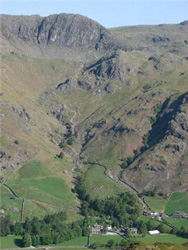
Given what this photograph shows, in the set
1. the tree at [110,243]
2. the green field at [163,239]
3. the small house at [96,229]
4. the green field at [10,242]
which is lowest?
the green field at [163,239]

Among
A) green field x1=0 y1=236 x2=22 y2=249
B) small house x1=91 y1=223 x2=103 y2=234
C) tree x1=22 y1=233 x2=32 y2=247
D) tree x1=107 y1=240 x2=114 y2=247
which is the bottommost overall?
small house x1=91 y1=223 x2=103 y2=234

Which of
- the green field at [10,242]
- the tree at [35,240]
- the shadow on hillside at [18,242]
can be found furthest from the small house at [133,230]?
the shadow on hillside at [18,242]

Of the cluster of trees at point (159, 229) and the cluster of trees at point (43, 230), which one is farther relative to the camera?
the cluster of trees at point (159, 229)

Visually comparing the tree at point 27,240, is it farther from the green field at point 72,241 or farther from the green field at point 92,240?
the green field at point 92,240

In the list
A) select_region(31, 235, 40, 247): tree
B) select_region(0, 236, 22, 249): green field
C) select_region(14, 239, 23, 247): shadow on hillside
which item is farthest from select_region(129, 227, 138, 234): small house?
select_region(14, 239, 23, 247): shadow on hillside

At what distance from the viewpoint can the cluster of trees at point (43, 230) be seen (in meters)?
169

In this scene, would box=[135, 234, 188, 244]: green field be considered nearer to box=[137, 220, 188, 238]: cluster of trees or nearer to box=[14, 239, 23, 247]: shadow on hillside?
box=[137, 220, 188, 238]: cluster of trees

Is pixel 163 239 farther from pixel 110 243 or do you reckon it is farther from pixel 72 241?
pixel 72 241

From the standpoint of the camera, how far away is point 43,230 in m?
174

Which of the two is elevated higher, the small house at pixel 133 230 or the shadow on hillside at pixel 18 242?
the shadow on hillside at pixel 18 242

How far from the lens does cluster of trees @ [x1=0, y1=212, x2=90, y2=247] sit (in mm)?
168750

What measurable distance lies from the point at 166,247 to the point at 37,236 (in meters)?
Answer: 90.0

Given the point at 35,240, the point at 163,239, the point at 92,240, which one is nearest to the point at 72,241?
the point at 92,240

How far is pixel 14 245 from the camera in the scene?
164m
